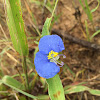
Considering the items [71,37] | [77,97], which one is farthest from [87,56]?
[77,97]

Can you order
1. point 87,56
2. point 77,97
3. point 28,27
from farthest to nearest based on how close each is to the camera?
point 28,27
point 87,56
point 77,97

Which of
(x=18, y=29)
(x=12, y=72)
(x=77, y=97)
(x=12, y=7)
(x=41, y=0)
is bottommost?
(x=77, y=97)

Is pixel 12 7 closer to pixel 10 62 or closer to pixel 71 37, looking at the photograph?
pixel 71 37

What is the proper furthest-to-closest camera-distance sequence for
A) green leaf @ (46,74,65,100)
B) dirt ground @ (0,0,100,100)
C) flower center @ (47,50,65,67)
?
1. dirt ground @ (0,0,100,100)
2. flower center @ (47,50,65,67)
3. green leaf @ (46,74,65,100)

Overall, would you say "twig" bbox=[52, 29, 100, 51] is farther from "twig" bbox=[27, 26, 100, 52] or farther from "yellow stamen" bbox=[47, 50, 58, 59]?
"yellow stamen" bbox=[47, 50, 58, 59]

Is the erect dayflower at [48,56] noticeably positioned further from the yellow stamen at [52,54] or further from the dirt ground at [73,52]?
the dirt ground at [73,52]

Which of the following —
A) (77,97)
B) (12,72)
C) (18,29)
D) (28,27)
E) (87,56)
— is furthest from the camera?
(28,27)

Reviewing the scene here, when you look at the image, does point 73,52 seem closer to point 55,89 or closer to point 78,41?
point 78,41

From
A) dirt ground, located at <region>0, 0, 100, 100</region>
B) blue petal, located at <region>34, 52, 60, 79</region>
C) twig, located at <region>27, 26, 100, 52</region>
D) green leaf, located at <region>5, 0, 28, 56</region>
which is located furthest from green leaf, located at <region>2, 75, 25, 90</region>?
twig, located at <region>27, 26, 100, 52</region>
